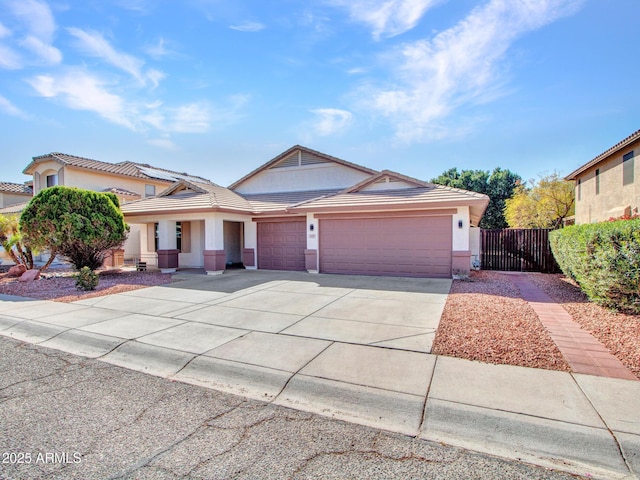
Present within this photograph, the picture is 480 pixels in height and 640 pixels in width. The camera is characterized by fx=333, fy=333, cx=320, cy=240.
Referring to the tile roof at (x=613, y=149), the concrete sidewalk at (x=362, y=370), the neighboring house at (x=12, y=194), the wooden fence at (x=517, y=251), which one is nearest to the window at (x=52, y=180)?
the neighboring house at (x=12, y=194)

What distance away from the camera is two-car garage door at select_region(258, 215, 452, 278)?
1280cm

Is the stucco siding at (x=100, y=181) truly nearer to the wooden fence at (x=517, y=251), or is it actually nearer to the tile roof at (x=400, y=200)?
the tile roof at (x=400, y=200)

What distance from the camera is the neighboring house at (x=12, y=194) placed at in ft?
92.4

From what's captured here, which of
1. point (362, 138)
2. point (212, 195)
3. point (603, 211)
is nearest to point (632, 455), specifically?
point (212, 195)

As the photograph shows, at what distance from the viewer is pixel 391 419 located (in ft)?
11.6

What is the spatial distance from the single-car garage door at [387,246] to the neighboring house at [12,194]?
96.2 ft

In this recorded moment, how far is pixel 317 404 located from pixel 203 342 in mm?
2748

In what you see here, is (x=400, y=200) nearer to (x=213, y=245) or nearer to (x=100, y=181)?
(x=213, y=245)

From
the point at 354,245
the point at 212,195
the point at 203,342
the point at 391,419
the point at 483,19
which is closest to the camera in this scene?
the point at 391,419

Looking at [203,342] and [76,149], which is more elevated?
[76,149]

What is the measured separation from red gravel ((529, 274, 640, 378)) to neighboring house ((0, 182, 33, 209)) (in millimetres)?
37393

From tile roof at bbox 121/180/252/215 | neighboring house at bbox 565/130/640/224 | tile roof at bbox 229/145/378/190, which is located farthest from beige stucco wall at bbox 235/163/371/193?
neighboring house at bbox 565/130/640/224

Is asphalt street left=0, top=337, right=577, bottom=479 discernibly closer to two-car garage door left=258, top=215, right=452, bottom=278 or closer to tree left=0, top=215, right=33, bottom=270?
two-car garage door left=258, top=215, right=452, bottom=278

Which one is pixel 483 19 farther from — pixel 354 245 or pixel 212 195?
pixel 212 195
